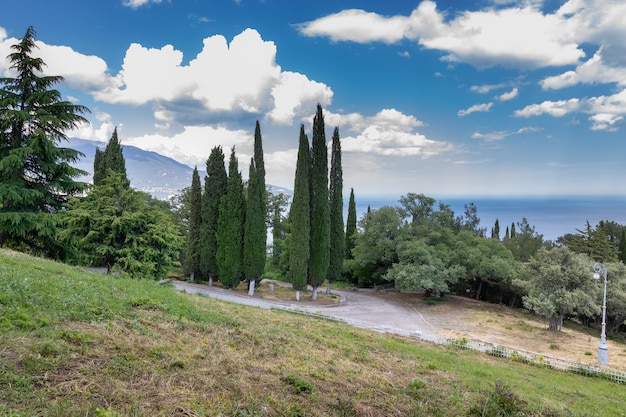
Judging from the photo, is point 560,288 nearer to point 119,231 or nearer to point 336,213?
point 336,213

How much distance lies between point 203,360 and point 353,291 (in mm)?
28858

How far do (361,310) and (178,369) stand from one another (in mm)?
19227

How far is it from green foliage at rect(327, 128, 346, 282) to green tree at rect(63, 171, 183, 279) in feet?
45.3

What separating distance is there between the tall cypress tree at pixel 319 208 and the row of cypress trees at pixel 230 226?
3.62 metres

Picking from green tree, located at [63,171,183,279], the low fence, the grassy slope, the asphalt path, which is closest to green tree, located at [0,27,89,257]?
green tree, located at [63,171,183,279]

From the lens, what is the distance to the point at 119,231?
15.3 metres

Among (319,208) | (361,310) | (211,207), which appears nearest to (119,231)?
(211,207)

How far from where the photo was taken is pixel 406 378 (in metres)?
6.20

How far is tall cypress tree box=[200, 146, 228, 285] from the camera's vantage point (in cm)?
2652

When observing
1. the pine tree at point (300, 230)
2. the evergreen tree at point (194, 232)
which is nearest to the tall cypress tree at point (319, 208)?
the pine tree at point (300, 230)

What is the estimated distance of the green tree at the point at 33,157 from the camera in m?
15.0

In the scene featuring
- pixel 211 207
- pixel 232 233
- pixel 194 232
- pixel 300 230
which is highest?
pixel 211 207

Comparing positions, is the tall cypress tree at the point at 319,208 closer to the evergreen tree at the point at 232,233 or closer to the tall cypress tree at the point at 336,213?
the tall cypress tree at the point at 336,213

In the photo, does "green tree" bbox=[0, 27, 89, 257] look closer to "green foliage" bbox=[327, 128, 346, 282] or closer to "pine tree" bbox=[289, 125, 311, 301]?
"pine tree" bbox=[289, 125, 311, 301]
